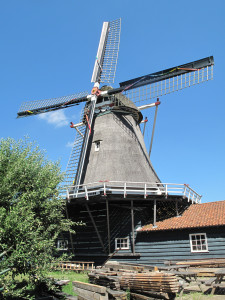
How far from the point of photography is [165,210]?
53.7ft

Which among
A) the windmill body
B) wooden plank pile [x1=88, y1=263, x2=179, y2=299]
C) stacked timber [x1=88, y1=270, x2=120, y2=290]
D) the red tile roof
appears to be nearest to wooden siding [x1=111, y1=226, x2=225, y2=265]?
the red tile roof

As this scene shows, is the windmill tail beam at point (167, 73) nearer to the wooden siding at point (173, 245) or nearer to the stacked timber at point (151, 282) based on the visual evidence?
the wooden siding at point (173, 245)

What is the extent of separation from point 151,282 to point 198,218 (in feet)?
23.4

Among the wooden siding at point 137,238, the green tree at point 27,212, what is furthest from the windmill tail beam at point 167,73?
the green tree at point 27,212

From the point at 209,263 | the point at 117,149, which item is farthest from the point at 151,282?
the point at 117,149

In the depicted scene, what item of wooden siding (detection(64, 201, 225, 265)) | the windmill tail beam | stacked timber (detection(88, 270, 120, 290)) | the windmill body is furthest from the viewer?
the windmill tail beam

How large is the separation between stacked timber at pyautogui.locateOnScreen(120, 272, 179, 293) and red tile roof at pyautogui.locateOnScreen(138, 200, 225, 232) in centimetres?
581

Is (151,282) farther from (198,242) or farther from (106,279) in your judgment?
(198,242)

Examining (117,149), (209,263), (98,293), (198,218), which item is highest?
(117,149)

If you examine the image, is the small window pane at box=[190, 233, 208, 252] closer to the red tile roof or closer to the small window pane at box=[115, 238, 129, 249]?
Result: the red tile roof

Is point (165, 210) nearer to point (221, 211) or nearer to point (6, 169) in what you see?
point (221, 211)

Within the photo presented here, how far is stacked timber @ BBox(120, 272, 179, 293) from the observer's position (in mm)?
7570

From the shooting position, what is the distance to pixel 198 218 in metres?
14.3

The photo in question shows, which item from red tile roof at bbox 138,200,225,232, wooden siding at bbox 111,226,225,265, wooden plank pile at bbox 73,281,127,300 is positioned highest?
red tile roof at bbox 138,200,225,232
